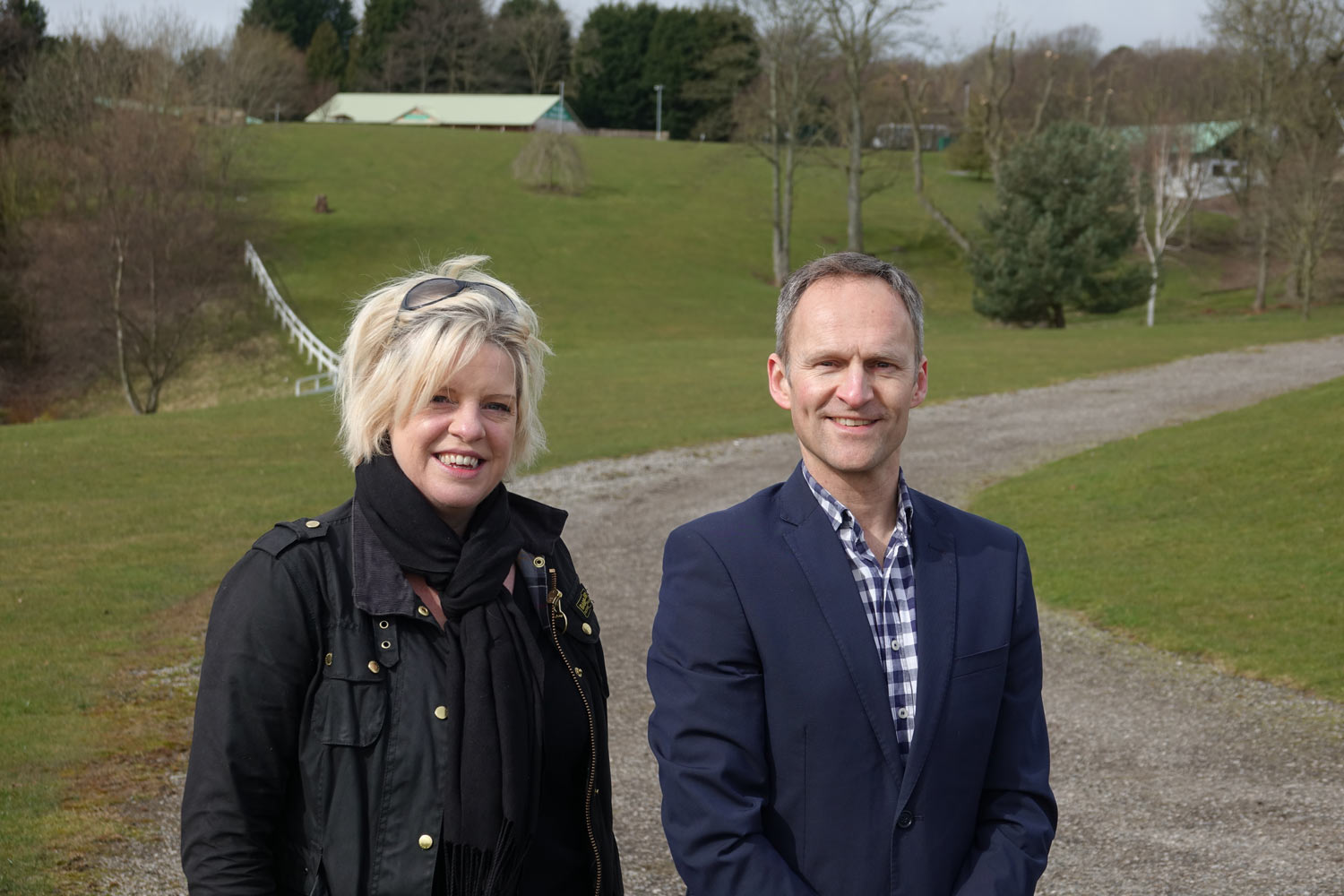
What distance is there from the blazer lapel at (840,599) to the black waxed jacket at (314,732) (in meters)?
0.80

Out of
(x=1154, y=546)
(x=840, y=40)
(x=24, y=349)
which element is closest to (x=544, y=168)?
(x=840, y=40)

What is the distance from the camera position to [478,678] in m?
2.48

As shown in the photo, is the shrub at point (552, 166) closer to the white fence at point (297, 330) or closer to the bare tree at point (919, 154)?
the bare tree at point (919, 154)

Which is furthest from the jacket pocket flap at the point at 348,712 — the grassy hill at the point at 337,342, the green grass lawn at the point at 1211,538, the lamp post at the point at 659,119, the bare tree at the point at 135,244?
the lamp post at the point at 659,119

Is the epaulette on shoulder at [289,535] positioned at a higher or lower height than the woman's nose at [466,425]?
lower

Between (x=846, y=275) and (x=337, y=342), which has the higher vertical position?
(x=846, y=275)

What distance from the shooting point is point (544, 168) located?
64.1m

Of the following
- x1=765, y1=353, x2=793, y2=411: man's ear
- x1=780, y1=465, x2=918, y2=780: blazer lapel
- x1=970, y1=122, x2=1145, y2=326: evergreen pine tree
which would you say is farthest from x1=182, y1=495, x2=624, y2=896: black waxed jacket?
x1=970, y1=122, x2=1145, y2=326: evergreen pine tree

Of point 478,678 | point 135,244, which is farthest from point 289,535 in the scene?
point 135,244

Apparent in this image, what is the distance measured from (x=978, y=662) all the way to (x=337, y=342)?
3862 centimetres

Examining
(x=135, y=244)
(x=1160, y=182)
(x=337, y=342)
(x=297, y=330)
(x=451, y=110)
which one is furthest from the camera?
(x=451, y=110)

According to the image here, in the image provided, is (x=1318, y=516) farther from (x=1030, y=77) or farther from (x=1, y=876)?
(x=1030, y=77)

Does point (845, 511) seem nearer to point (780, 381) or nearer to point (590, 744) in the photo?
point (780, 381)

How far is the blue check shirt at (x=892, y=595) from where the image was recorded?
2.51 metres
